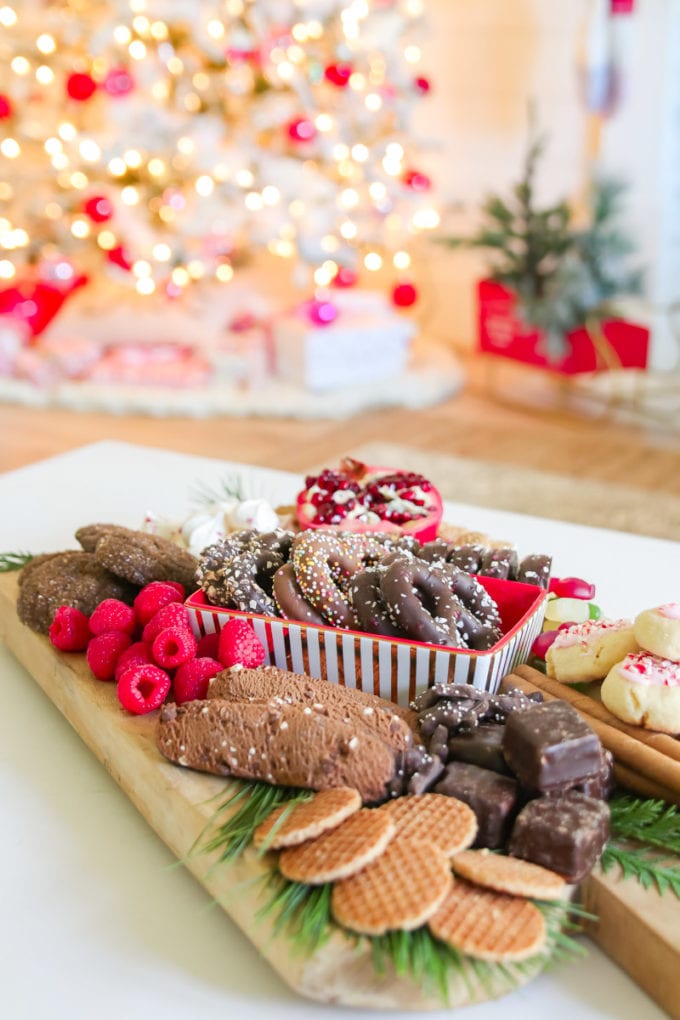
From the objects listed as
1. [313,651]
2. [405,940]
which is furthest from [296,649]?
[405,940]

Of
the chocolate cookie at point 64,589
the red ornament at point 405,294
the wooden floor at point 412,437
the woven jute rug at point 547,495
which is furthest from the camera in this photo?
the red ornament at point 405,294

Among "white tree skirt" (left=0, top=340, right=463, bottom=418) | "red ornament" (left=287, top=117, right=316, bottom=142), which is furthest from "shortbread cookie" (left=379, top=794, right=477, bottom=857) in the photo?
"red ornament" (left=287, top=117, right=316, bottom=142)

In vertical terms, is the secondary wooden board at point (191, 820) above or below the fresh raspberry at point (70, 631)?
below

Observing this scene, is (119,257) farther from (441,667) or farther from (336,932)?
(336,932)

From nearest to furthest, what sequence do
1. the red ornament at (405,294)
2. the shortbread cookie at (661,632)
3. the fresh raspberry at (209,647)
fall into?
the shortbread cookie at (661,632) < the fresh raspberry at (209,647) < the red ornament at (405,294)

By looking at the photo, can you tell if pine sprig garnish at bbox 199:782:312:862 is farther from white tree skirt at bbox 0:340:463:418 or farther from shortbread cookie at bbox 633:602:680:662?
white tree skirt at bbox 0:340:463:418

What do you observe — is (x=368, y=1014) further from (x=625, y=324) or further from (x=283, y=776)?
(x=625, y=324)

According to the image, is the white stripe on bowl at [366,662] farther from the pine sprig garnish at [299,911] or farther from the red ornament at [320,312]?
the red ornament at [320,312]

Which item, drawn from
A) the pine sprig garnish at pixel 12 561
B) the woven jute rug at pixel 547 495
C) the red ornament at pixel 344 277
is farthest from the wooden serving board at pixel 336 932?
the red ornament at pixel 344 277
